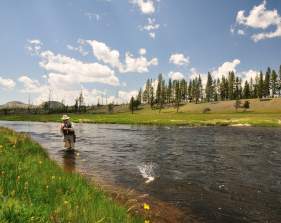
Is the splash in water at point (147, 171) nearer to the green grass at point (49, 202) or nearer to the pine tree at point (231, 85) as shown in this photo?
the green grass at point (49, 202)

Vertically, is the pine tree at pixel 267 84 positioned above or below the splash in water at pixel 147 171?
above

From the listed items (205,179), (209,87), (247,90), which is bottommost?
(205,179)

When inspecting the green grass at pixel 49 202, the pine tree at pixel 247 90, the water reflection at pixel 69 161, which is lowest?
the water reflection at pixel 69 161

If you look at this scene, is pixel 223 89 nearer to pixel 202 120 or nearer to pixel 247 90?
pixel 247 90

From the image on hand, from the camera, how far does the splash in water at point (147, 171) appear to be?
666 inches

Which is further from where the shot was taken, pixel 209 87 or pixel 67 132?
pixel 209 87

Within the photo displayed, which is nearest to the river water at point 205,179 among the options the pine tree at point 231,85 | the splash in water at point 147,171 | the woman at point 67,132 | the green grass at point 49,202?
the splash in water at point 147,171

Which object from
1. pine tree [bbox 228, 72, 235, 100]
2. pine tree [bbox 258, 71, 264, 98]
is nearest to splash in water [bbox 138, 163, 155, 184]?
pine tree [bbox 258, 71, 264, 98]

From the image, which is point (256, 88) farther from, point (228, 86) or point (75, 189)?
point (75, 189)

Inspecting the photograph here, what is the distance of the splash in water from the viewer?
666 inches

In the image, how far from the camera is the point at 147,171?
18984 mm

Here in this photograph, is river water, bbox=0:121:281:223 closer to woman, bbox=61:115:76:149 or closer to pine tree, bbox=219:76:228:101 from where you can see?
woman, bbox=61:115:76:149

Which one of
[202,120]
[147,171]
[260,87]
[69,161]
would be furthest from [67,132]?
[260,87]

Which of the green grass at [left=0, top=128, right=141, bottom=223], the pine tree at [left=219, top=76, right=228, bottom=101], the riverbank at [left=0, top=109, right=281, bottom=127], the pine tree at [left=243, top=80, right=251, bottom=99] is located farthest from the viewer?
the pine tree at [left=219, top=76, right=228, bottom=101]
